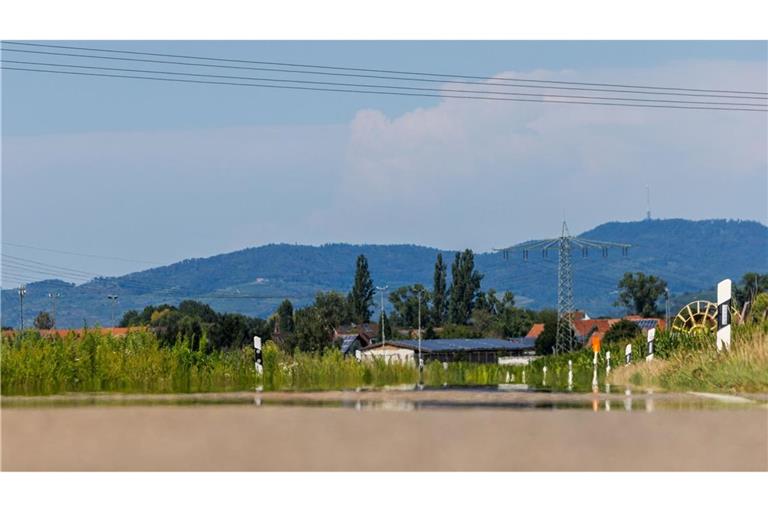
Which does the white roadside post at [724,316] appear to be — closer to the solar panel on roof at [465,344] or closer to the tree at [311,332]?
the solar panel on roof at [465,344]

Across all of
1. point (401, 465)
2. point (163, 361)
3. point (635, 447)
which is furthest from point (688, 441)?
point (163, 361)

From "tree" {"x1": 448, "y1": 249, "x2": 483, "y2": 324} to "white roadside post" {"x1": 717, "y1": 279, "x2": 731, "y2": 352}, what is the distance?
150458 millimetres

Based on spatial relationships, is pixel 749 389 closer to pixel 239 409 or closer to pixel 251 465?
pixel 239 409

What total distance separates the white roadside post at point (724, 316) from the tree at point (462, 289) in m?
150

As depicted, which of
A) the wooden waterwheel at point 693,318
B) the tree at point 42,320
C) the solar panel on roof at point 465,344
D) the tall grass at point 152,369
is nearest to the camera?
the tall grass at point 152,369

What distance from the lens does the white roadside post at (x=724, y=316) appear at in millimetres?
24172

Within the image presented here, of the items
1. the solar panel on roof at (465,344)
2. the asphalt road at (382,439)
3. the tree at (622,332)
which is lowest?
the asphalt road at (382,439)

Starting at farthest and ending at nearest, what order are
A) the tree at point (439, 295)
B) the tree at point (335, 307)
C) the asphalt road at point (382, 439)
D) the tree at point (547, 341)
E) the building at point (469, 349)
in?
1. the tree at point (439, 295)
2. the tree at point (335, 307)
3. the tree at point (547, 341)
4. the building at point (469, 349)
5. the asphalt road at point (382, 439)

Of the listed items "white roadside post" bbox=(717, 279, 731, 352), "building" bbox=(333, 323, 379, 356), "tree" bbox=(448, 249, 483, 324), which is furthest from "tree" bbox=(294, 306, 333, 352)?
"white roadside post" bbox=(717, 279, 731, 352)

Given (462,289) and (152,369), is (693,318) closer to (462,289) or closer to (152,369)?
(152,369)

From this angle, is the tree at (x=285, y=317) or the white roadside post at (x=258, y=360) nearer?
the white roadside post at (x=258, y=360)

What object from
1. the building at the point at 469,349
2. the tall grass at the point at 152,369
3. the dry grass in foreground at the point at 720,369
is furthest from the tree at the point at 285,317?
the dry grass in foreground at the point at 720,369

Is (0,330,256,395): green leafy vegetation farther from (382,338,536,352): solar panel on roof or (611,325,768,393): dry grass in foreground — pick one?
(382,338,536,352): solar panel on roof

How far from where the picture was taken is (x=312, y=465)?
34.5 ft
